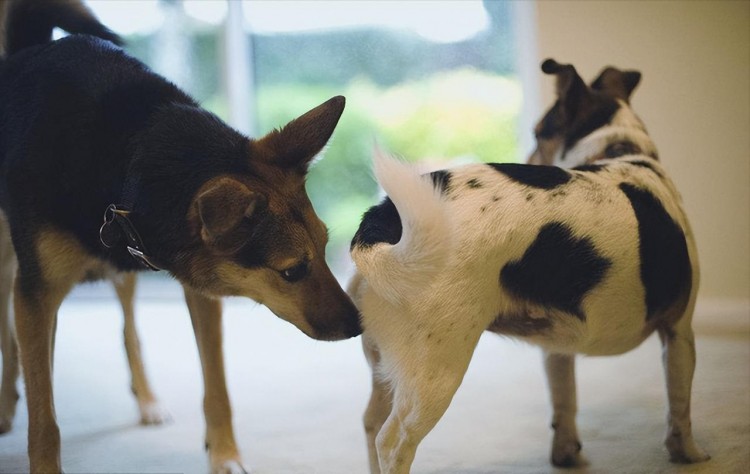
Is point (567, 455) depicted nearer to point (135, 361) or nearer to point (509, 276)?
point (509, 276)

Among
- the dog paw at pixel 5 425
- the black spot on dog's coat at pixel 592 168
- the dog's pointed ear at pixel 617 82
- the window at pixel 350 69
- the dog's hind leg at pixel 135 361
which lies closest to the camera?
the black spot on dog's coat at pixel 592 168

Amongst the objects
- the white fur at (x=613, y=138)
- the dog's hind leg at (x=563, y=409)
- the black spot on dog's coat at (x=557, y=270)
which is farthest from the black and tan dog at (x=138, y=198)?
the white fur at (x=613, y=138)

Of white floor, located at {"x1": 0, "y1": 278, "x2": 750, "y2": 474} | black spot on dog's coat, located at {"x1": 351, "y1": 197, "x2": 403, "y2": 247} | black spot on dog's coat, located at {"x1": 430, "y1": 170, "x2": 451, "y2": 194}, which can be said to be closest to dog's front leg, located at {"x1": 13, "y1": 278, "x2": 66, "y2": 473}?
white floor, located at {"x1": 0, "y1": 278, "x2": 750, "y2": 474}

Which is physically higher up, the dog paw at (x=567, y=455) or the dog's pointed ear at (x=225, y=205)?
the dog's pointed ear at (x=225, y=205)

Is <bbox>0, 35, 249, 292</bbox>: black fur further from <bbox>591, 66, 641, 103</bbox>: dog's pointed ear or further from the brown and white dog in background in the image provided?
<bbox>591, 66, 641, 103</bbox>: dog's pointed ear

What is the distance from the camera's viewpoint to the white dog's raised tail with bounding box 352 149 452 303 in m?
1.57

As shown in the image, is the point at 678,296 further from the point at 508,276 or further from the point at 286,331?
the point at 286,331

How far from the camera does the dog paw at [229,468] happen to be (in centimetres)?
219

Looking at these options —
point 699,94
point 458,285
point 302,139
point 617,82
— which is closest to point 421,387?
point 458,285

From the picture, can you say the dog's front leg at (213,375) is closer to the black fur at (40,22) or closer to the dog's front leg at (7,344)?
the dog's front leg at (7,344)

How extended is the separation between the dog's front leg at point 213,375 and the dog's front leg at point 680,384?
115cm

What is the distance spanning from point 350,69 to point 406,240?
3.27 meters

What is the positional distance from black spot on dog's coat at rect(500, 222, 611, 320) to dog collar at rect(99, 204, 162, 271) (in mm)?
802

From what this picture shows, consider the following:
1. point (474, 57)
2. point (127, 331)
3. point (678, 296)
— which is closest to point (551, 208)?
point (678, 296)
